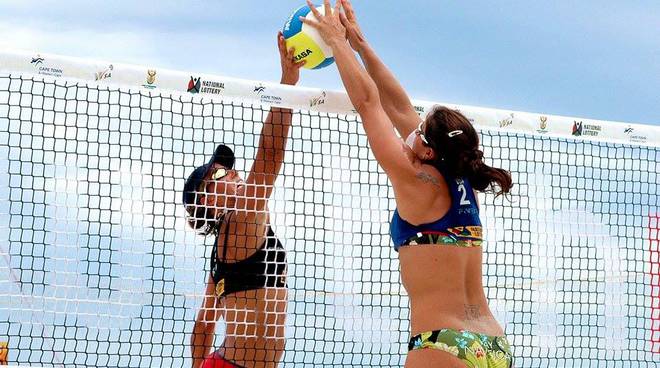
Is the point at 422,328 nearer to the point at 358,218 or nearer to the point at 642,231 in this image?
the point at 358,218

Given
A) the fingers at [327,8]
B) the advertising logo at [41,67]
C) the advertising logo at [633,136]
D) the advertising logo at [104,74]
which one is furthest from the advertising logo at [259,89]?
the advertising logo at [633,136]

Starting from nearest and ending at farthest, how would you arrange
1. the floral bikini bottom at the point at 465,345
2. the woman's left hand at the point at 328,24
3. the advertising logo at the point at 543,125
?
the floral bikini bottom at the point at 465,345
the woman's left hand at the point at 328,24
the advertising logo at the point at 543,125

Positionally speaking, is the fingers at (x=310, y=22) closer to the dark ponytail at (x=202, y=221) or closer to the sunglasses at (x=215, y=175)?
the sunglasses at (x=215, y=175)

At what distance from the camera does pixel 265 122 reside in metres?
6.47

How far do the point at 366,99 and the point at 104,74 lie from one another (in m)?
1.89

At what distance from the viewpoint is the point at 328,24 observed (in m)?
5.89

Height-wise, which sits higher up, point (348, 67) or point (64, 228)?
point (348, 67)

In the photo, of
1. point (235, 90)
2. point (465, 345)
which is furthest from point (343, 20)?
Answer: point (465, 345)

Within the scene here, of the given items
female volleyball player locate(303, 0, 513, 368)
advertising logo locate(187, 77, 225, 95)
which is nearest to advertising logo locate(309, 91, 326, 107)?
Result: advertising logo locate(187, 77, 225, 95)

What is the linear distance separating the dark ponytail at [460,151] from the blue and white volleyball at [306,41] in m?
1.18

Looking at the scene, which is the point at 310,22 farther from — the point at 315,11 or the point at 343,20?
the point at 343,20

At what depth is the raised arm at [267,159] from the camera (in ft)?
20.9

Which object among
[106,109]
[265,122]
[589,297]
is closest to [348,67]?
[265,122]

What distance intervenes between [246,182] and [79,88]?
1322 millimetres
